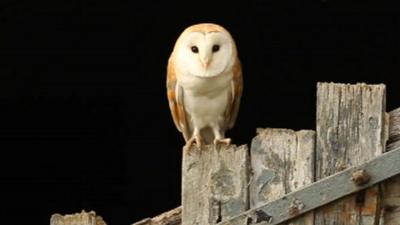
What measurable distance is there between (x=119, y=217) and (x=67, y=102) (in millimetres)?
616

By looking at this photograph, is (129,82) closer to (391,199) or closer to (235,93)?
(235,93)

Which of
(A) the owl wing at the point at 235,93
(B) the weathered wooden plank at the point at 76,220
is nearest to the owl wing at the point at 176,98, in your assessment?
(A) the owl wing at the point at 235,93

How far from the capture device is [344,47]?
18.3 ft

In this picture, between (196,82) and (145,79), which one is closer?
(196,82)

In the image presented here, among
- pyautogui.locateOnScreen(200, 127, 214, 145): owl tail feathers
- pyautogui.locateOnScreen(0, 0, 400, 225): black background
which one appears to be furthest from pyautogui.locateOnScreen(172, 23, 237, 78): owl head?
pyautogui.locateOnScreen(0, 0, 400, 225): black background

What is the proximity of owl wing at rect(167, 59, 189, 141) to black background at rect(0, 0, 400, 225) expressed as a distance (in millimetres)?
1931

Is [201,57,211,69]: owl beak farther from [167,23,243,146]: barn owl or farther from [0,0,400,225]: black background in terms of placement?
[0,0,400,225]: black background

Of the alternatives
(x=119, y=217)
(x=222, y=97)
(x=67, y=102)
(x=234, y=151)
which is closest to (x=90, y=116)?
(x=67, y=102)

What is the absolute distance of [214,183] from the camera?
2.71 meters

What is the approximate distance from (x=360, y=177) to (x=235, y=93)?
82 centimetres

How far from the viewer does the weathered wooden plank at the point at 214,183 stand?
269cm

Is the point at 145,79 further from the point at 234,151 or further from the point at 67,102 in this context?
the point at 234,151

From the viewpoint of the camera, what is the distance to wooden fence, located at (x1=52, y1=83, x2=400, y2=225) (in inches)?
102

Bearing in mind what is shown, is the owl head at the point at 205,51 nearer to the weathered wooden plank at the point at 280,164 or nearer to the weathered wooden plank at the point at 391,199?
Answer: the weathered wooden plank at the point at 280,164
